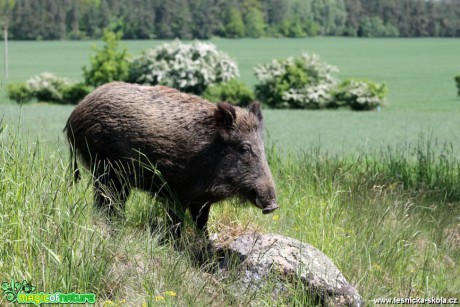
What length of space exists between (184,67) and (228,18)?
1816 inches

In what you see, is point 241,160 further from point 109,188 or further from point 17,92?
point 17,92

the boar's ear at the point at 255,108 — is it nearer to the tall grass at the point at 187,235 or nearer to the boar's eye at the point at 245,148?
the boar's eye at the point at 245,148

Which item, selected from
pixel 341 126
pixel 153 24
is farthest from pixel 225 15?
pixel 341 126

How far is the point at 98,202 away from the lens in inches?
244

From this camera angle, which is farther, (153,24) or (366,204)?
(153,24)

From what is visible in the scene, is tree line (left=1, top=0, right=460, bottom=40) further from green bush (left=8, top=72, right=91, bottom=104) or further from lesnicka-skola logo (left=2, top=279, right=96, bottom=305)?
lesnicka-skola logo (left=2, top=279, right=96, bottom=305)

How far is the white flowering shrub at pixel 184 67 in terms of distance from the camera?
2311cm

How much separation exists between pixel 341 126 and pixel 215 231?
12.4 m

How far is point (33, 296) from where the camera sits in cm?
434

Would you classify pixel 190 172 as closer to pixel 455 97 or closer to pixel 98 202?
pixel 98 202

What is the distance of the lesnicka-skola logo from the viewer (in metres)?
4.33

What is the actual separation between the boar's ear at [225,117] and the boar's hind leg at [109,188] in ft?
3.05

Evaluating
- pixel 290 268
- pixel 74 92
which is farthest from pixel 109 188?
pixel 74 92

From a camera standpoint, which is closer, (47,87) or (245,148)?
(245,148)
